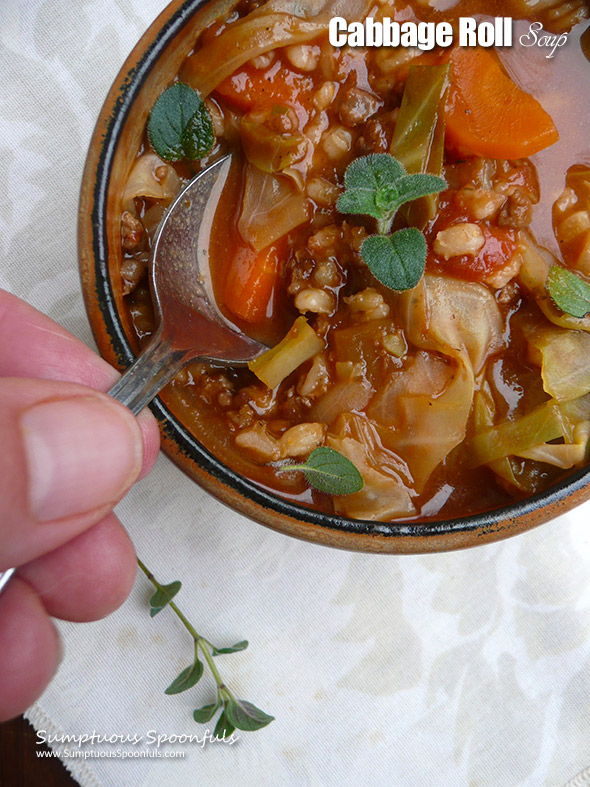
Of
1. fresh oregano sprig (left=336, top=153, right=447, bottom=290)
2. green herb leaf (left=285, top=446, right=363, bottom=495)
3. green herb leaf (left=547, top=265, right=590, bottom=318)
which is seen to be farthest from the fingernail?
green herb leaf (left=547, top=265, right=590, bottom=318)

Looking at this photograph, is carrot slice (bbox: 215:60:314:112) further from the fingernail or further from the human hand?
the fingernail

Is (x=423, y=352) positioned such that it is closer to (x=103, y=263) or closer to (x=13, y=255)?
(x=103, y=263)

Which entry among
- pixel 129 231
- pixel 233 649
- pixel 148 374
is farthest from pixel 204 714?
pixel 129 231

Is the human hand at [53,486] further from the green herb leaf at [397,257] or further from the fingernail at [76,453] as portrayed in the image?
the green herb leaf at [397,257]

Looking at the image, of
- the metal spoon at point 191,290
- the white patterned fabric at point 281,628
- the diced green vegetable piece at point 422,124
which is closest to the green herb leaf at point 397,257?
the diced green vegetable piece at point 422,124

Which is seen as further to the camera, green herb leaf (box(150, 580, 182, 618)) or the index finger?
green herb leaf (box(150, 580, 182, 618))

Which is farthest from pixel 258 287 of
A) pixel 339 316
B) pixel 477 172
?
pixel 477 172
